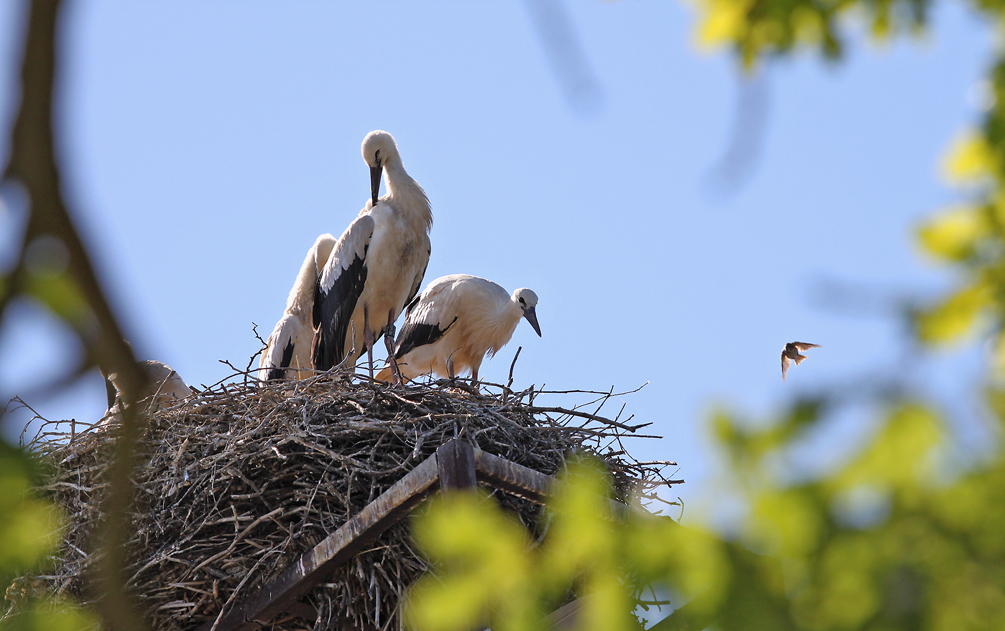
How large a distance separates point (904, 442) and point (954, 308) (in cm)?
18

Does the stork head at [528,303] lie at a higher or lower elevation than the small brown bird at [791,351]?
higher

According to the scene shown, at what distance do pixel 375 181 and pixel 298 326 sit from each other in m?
1.29

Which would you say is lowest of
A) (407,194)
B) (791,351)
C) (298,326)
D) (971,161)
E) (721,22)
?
(971,161)

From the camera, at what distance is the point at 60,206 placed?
0.90 meters

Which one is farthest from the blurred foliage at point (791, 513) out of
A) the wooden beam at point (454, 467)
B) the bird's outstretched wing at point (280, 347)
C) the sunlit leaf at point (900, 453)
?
the bird's outstretched wing at point (280, 347)

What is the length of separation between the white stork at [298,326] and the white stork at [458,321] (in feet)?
2.28

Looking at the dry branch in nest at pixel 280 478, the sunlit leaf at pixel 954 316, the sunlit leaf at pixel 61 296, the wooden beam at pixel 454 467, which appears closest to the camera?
the sunlit leaf at pixel 954 316

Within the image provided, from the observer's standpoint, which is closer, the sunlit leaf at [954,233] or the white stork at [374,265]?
the sunlit leaf at [954,233]

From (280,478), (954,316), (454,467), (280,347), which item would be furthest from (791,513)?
(280,347)

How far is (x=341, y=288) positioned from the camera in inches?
273

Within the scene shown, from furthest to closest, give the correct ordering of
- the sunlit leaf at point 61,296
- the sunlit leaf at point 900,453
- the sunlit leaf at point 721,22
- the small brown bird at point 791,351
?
1. the small brown bird at point 791,351
2. the sunlit leaf at point 721,22
3. the sunlit leaf at point 61,296
4. the sunlit leaf at point 900,453

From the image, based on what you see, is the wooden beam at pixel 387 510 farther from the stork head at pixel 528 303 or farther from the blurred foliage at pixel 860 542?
the stork head at pixel 528 303

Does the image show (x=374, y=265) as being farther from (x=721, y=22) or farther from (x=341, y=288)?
(x=721, y=22)

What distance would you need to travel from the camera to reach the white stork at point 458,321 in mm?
7660
